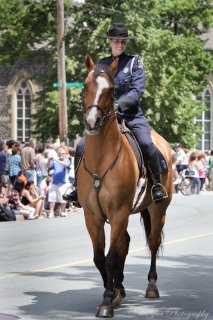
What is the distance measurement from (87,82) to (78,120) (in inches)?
1538

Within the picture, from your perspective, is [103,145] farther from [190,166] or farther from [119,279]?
[190,166]

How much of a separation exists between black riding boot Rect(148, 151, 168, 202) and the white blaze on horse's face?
150 centimetres

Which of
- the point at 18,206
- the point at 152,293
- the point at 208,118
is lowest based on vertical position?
the point at 208,118

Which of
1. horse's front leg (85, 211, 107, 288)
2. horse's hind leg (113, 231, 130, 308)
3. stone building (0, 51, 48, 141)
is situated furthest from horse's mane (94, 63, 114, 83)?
stone building (0, 51, 48, 141)

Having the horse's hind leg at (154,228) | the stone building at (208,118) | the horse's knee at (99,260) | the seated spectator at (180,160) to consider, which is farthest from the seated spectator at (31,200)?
the stone building at (208,118)

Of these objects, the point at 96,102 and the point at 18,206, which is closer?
the point at 96,102

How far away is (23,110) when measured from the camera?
64.1 m

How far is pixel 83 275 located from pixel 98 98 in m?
3.64

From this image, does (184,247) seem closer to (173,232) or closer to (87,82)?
(173,232)

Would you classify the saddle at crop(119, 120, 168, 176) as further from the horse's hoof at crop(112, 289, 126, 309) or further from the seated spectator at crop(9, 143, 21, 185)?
the seated spectator at crop(9, 143, 21, 185)

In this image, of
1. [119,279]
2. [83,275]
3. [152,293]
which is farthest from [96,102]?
[83,275]

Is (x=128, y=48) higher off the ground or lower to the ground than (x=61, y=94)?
higher

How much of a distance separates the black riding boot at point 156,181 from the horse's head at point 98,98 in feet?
4.31

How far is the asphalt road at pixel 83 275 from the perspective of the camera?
1020 centimetres
